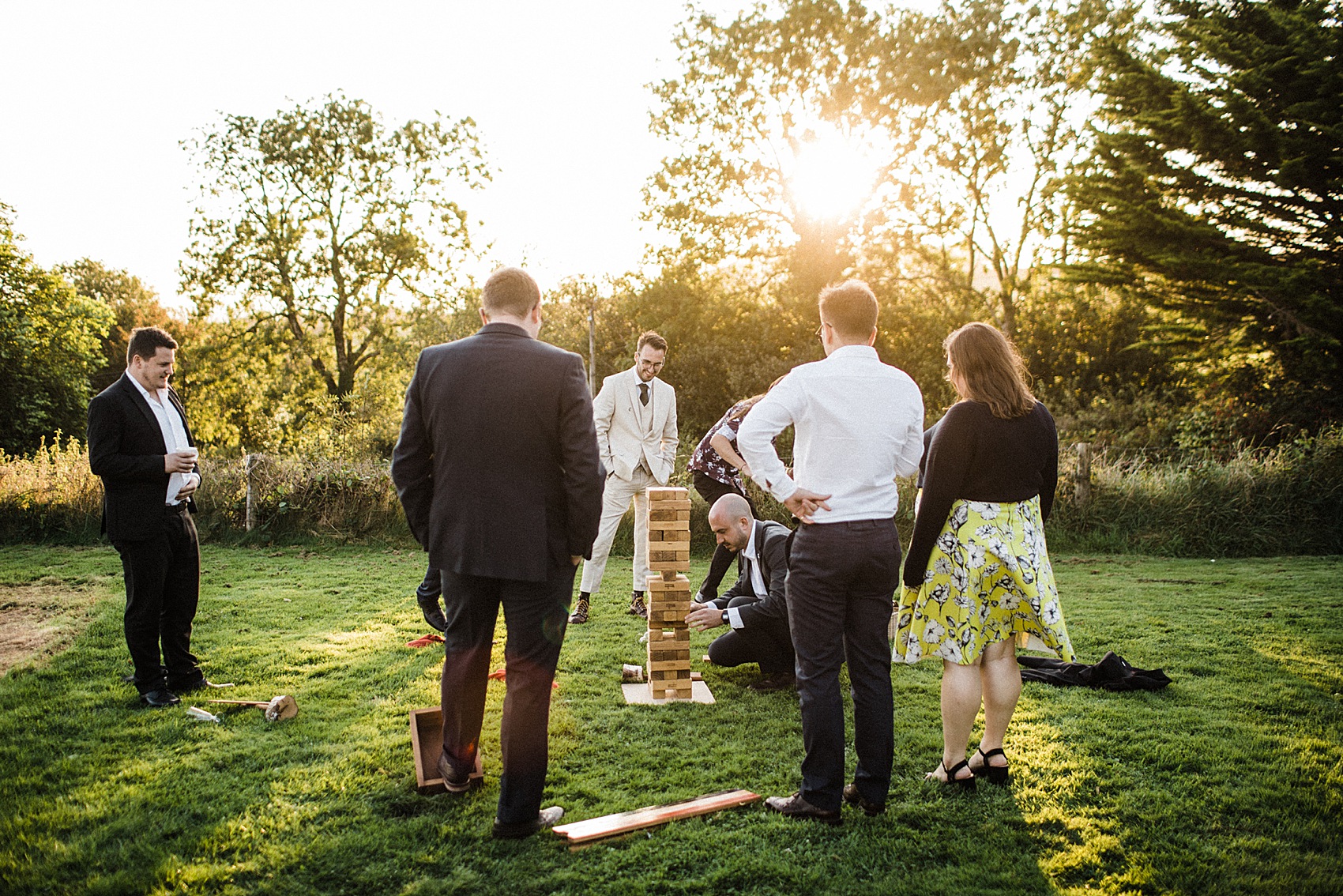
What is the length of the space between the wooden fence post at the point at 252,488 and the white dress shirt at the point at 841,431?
34.5ft

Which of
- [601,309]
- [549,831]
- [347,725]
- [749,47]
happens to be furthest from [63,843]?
[601,309]

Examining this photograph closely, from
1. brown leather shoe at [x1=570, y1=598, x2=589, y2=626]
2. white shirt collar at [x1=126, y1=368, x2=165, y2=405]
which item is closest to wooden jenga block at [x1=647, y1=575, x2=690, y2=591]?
brown leather shoe at [x1=570, y1=598, x2=589, y2=626]

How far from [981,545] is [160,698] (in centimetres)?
423

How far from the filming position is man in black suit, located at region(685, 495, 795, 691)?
14.9 ft

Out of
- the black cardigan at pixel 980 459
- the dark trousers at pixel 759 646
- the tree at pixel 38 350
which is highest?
the tree at pixel 38 350

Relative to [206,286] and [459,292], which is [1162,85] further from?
[206,286]

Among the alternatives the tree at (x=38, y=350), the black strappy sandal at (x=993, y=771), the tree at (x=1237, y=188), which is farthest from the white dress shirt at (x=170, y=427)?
the tree at (x=38, y=350)

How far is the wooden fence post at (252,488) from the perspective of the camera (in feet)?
37.5

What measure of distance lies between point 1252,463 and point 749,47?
57.5 ft

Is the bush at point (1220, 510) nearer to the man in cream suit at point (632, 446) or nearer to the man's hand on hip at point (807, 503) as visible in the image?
the man in cream suit at point (632, 446)

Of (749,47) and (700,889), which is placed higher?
(749,47)

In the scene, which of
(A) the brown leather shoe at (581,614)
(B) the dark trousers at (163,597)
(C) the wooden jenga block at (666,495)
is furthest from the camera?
(A) the brown leather shoe at (581,614)

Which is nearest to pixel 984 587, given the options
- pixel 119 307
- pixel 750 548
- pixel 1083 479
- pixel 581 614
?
pixel 750 548

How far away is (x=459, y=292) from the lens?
26844 mm
